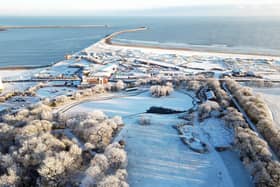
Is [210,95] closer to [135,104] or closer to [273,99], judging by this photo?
[273,99]

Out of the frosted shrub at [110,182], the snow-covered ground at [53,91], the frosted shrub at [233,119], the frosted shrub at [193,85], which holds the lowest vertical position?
the frosted shrub at [110,182]

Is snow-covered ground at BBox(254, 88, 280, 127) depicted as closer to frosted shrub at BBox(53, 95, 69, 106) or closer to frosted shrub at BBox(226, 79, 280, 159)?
frosted shrub at BBox(226, 79, 280, 159)

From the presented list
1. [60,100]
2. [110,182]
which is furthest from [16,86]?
[110,182]

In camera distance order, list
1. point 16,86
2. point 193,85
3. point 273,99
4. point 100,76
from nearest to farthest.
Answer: point 273,99 → point 193,85 → point 16,86 → point 100,76

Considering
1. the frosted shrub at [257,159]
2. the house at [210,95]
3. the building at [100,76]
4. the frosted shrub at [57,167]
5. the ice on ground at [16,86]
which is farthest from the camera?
the building at [100,76]

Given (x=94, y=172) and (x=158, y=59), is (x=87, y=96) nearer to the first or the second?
(x=94, y=172)

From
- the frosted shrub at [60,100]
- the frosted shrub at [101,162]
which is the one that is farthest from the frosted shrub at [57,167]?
the frosted shrub at [60,100]

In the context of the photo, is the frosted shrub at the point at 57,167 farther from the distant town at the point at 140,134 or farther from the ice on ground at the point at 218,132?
the ice on ground at the point at 218,132

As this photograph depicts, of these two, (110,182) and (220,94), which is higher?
(220,94)
